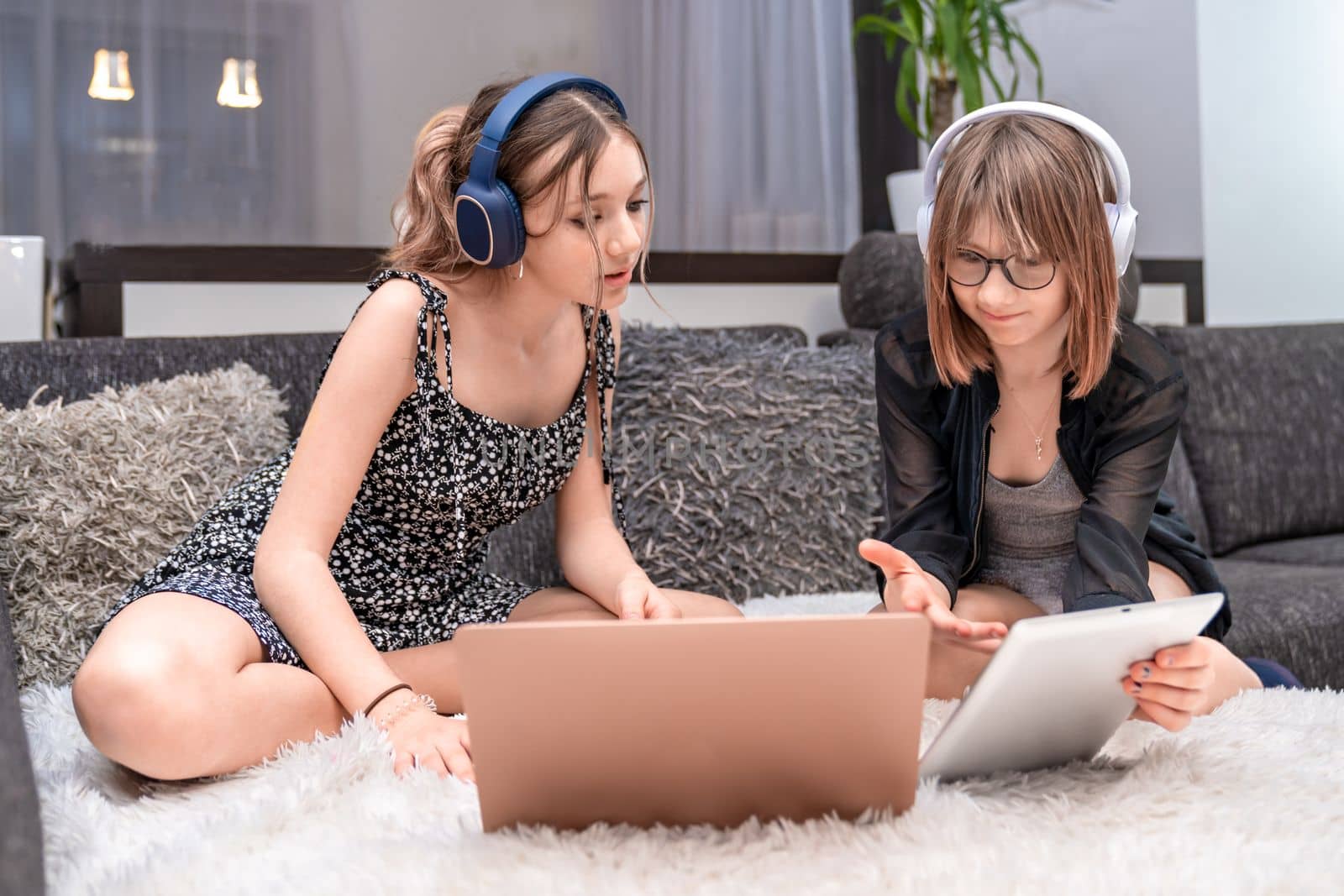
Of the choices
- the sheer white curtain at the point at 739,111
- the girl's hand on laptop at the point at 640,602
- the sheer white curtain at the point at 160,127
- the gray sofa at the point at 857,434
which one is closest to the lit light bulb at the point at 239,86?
the sheer white curtain at the point at 160,127

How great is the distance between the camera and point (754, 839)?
75 cm

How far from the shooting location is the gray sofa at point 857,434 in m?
1.60

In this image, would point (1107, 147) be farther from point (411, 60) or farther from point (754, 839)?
point (411, 60)

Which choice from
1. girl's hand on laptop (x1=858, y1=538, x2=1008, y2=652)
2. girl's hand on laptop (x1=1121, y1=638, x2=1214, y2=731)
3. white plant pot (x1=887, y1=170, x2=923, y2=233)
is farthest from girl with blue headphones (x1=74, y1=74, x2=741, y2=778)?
white plant pot (x1=887, y1=170, x2=923, y2=233)

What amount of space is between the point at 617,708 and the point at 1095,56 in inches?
109

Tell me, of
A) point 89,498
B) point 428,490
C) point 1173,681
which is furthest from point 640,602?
point 89,498

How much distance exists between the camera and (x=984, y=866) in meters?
0.72

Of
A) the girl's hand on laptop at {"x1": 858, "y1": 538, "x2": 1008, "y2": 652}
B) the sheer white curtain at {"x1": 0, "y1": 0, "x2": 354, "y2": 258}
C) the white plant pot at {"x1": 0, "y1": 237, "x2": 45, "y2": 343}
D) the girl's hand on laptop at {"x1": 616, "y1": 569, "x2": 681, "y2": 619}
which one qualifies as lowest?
the girl's hand on laptop at {"x1": 616, "y1": 569, "x2": 681, "y2": 619}

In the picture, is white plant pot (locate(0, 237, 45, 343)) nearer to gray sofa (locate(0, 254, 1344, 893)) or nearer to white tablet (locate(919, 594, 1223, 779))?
gray sofa (locate(0, 254, 1344, 893))

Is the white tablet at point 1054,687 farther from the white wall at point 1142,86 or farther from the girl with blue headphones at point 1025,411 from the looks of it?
the white wall at point 1142,86

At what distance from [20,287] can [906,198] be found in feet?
5.86

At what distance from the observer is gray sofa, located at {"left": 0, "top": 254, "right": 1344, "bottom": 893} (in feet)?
5.24

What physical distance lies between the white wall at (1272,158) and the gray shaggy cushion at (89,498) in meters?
2.42

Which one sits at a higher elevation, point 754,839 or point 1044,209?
point 1044,209
